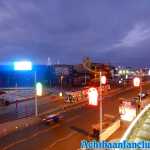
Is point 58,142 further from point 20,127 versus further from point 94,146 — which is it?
point 94,146

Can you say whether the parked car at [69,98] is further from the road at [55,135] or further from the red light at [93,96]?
the red light at [93,96]

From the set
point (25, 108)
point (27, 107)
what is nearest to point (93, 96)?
point (25, 108)

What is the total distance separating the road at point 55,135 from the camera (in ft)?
108

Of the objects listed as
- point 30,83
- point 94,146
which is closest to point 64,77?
point 30,83

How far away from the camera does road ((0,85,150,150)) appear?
32.9 metres

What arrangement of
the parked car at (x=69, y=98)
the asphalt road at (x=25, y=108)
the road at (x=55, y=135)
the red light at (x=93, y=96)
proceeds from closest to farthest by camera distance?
1. the red light at (x=93, y=96)
2. the road at (x=55, y=135)
3. the asphalt road at (x=25, y=108)
4. the parked car at (x=69, y=98)

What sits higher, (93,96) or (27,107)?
(93,96)

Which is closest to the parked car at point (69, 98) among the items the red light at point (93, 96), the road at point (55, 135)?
the road at point (55, 135)

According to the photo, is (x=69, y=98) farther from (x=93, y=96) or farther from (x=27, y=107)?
(x=93, y=96)

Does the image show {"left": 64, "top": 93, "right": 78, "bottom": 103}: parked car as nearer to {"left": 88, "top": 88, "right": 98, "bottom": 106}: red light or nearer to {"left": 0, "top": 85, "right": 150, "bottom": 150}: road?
{"left": 0, "top": 85, "right": 150, "bottom": 150}: road

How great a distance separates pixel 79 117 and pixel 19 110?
13.3m

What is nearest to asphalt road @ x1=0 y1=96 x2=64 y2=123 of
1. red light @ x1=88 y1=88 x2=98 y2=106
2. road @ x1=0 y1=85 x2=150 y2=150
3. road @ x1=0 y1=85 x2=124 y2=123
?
road @ x1=0 y1=85 x2=124 y2=123

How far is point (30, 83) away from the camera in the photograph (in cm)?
9981

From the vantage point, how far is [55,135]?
122ft
